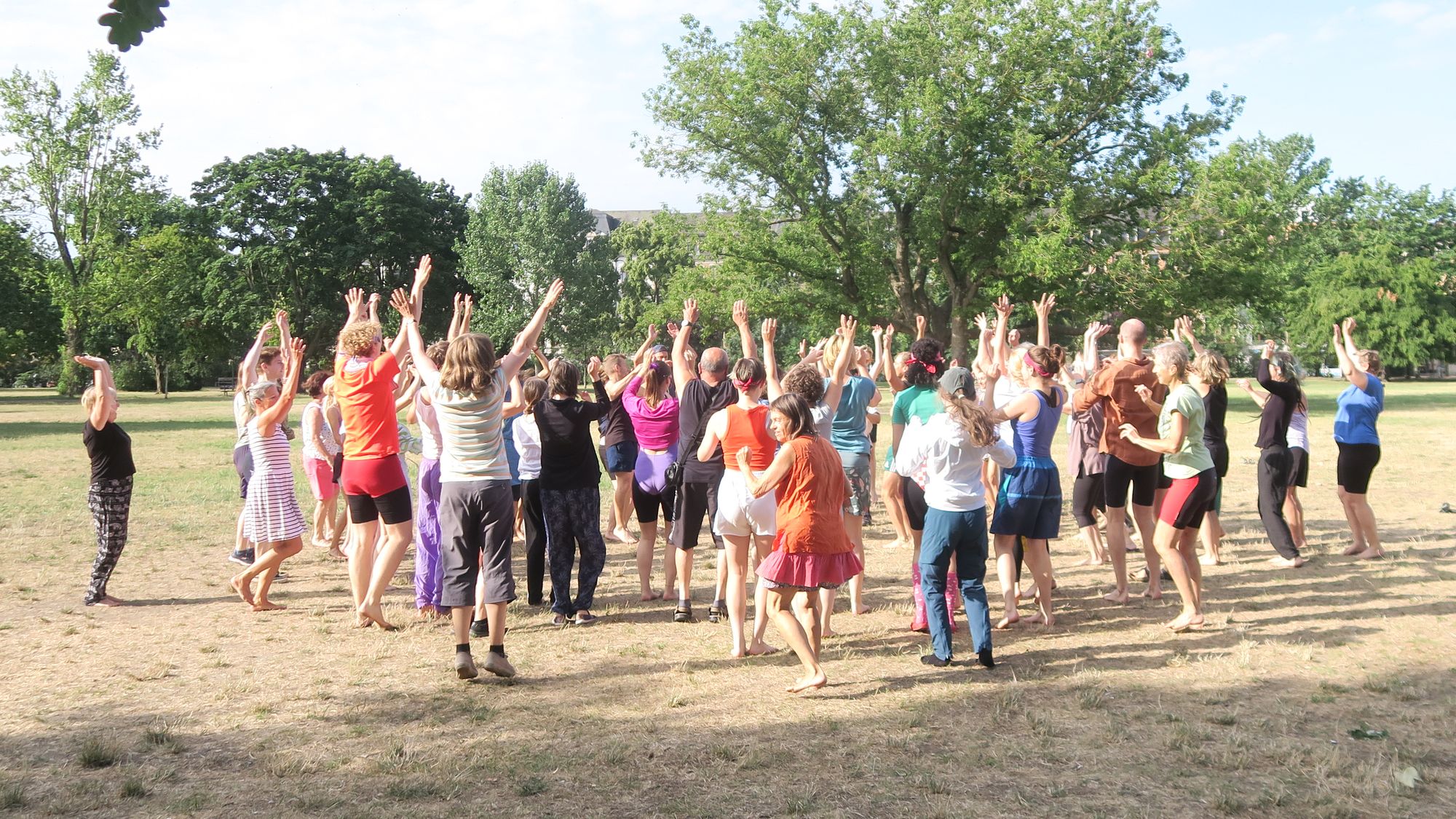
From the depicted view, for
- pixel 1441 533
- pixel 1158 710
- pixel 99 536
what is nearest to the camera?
pixel 1158 710

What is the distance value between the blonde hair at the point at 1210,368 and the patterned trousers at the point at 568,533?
4.28 m

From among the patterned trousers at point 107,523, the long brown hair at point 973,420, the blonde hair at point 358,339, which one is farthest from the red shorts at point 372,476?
the long brown hair at point 973,420

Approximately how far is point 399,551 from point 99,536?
9.30 feet

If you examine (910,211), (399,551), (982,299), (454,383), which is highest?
(910,211)

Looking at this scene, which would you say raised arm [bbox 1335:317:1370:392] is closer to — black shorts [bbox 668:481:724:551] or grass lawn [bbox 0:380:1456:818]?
grass lawn [bbox 0:380:1456:818]

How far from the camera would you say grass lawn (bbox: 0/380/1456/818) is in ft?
14.0

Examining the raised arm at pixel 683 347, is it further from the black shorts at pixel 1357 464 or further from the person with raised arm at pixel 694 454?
the black shorts at pixel 1357 464

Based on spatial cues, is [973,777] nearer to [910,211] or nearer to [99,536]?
[99,536]

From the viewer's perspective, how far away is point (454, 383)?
5.75 meters

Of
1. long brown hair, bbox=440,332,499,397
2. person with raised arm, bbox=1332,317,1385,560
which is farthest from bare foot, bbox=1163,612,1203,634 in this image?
long brown hair, bbox=440,332,499,397

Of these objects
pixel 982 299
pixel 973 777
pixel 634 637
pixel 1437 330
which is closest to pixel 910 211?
pixel 982 299

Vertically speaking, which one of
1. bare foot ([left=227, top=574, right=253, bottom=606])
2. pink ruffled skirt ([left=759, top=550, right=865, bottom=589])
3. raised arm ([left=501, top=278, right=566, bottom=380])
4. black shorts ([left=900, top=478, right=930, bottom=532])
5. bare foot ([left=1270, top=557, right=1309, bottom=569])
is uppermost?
raised arm ([left=501, top=278, right=566, bottom=380])

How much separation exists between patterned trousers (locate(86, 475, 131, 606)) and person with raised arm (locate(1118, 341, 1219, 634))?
7.30 m

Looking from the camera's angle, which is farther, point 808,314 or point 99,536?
point 808,314
